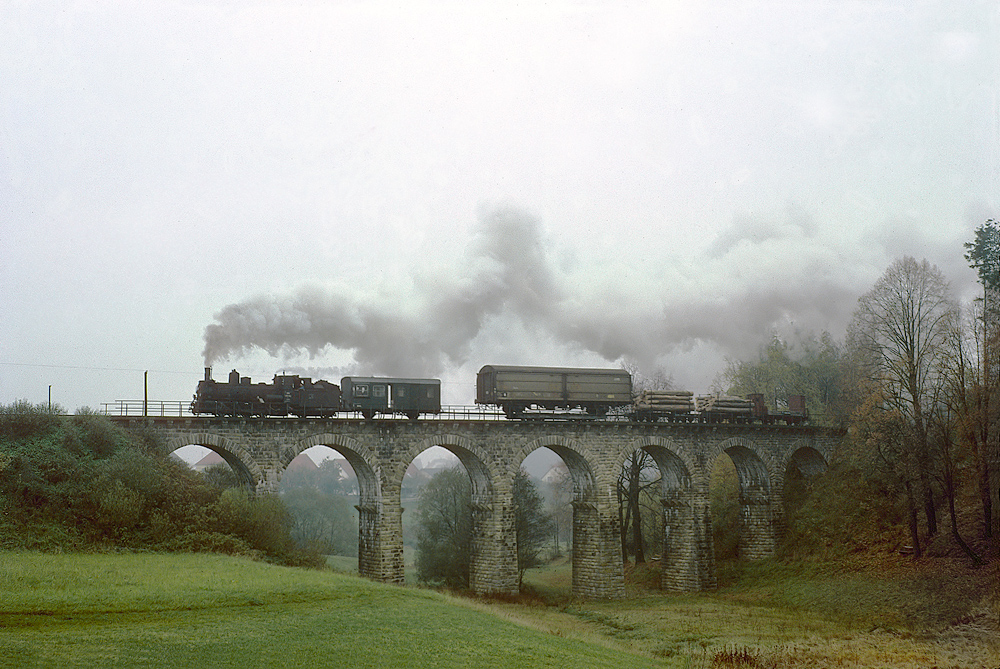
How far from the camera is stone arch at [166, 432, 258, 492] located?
30812mm

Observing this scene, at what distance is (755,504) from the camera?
1844 inches

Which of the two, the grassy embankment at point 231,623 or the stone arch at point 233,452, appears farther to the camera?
the stone arch at point 233,452

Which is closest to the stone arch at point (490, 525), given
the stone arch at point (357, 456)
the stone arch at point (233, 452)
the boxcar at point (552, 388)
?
the stone arch at point (357, 456)

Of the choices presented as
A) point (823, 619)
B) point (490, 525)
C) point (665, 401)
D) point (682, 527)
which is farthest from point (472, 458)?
point (823, 619)

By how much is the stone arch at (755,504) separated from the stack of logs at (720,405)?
7.17 feet

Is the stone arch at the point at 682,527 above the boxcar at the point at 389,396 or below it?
below

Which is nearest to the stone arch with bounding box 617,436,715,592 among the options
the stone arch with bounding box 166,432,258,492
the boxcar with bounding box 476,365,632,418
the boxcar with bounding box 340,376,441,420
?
the boxcar with bounding box 476,365,632,418

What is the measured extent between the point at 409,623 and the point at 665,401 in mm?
27213

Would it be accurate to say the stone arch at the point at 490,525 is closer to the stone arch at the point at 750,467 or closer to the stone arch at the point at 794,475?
the stone arch at the point at 750,467

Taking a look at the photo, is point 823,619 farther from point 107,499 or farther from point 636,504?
point 107,499

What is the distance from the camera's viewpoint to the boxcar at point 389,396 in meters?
35.8

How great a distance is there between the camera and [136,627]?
1705 centimetres

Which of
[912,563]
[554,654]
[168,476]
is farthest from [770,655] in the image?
[168,476]

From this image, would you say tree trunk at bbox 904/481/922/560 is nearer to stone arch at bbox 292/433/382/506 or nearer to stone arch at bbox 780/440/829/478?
stone arch at bbox 780/440/829/478
